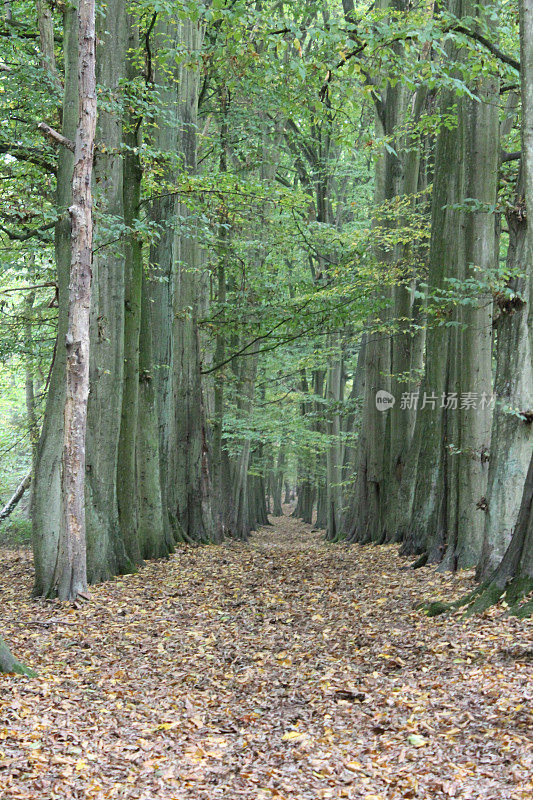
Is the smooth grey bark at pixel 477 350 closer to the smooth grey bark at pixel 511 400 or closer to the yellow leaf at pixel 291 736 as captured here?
the smooth grey bark at pixel 511 400

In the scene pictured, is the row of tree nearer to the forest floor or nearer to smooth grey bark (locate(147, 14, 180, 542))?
smooth grey bark (locate(147, 14, 180, 542))

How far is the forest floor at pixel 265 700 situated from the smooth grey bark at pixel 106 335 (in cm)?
116

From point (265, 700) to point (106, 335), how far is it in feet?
18.6

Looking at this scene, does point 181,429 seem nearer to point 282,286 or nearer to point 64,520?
point 282,286

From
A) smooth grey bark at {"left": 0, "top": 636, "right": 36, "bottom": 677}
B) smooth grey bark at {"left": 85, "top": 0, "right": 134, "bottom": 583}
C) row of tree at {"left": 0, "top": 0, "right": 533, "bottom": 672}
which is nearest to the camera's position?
smooth grey bark at {"left": 0, "top": 636, "right": 36, "bottom": 677}

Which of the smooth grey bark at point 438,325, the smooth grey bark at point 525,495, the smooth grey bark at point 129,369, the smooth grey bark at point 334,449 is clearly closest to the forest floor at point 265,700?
the smooth grey bark at point 525,495

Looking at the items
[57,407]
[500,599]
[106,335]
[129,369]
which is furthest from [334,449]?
[500,599]

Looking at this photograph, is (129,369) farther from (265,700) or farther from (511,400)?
(265,700)

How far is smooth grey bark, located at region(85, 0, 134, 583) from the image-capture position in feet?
30.6

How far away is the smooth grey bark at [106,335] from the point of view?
9320mm

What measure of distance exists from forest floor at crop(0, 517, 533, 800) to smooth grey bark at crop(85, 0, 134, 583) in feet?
3.82

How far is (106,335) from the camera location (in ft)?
31.0

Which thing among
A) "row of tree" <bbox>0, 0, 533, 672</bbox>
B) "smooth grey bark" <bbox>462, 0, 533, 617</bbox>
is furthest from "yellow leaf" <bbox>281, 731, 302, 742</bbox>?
"row of tree" <bbox>0, 0, 533, 672</bbox>

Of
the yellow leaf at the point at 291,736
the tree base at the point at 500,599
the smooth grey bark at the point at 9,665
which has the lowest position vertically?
the yellow leaf at the point at 291,736
